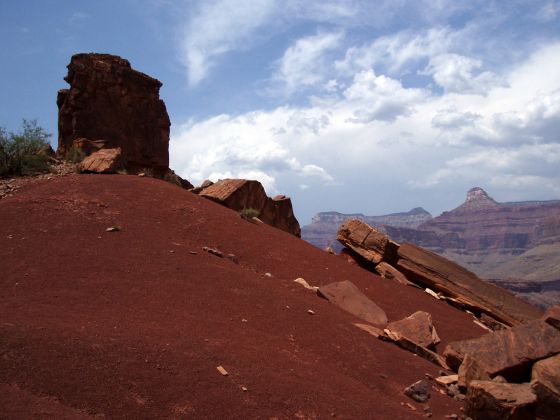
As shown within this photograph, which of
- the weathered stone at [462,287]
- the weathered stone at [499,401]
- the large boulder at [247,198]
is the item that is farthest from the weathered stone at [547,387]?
the large boulder at [247,198]

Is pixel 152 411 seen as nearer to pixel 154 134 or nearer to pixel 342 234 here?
pixel 342 234

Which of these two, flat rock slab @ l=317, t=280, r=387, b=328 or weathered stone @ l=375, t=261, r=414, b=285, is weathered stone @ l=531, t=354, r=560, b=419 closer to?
flat rock slab @ l=317, t=280, r=387, b=328

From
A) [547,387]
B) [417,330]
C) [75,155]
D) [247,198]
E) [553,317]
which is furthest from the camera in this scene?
[247,198]

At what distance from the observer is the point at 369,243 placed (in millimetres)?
17500

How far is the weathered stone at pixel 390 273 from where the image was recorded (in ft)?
52.4

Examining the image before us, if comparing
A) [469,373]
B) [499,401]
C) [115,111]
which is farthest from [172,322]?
[115,111]

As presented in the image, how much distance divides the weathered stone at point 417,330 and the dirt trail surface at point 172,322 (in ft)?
2.80

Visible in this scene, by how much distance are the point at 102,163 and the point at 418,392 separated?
12.9m

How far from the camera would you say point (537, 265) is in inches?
4385

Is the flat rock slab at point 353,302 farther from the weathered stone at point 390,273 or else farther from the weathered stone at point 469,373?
the weathered stone at point 390,273

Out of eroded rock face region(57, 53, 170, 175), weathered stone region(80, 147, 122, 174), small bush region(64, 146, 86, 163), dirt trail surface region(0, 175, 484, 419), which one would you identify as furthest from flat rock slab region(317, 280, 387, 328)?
eroded rock face region(57, 53, 170, 175)

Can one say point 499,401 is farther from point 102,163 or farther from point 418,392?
point 102,163

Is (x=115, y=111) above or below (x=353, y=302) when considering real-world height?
above

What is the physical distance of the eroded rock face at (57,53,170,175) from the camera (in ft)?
69.8
